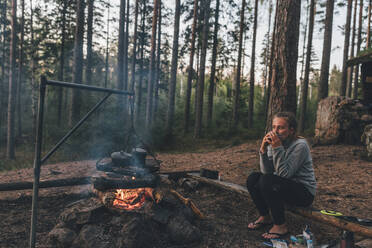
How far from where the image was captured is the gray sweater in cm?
344

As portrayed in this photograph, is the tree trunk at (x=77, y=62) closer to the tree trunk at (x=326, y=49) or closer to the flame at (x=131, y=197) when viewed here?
the flame at (x=131, y=197)

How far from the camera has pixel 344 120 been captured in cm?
943

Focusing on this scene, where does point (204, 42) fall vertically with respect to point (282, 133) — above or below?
above

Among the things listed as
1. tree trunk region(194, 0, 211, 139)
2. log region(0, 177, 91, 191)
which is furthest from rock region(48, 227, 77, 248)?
tree trunk region(194, 0, 211, 139)

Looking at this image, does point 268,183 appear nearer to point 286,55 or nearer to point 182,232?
point 182,232

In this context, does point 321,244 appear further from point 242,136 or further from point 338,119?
point 242,136

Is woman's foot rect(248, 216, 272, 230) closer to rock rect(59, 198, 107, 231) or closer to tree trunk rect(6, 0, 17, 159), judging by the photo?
rock rect(59, 198, 107, 231)

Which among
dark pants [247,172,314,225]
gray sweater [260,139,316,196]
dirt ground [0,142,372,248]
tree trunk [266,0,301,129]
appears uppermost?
tree trunk [266,0,301,129]

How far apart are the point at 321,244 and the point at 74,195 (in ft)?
14.7

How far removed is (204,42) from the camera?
53.5 ft

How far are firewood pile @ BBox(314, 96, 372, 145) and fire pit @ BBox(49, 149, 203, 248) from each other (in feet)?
26.2

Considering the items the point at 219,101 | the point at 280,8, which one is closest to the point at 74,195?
the point at 280,8

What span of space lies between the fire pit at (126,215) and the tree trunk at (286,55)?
3533 mm

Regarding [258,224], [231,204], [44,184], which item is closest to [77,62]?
[44,184]
